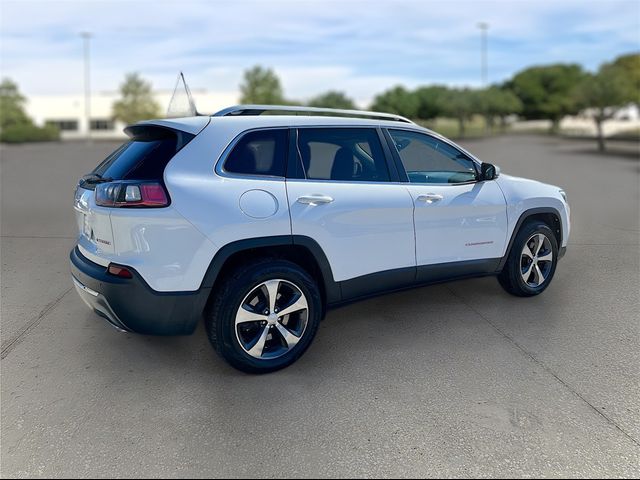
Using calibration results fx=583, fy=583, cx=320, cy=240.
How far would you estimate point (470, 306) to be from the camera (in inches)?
213

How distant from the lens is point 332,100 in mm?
66438

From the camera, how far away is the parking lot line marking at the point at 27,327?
14.4ft

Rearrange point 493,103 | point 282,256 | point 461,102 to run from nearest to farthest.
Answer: point 282,256 < point 461,102 < point 493,103

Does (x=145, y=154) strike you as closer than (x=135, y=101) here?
Yes

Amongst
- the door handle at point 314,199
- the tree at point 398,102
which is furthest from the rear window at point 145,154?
the tree at point 398,102

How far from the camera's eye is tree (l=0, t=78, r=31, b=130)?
67075mm

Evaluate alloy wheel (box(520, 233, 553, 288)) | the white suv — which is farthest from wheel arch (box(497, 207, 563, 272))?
the white suv

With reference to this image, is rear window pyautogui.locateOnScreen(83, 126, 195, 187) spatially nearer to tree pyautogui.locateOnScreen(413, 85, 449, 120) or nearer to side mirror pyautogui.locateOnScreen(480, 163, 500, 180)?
side mirror pyautogui.locateOnScreen(480, 163, 500, 180)

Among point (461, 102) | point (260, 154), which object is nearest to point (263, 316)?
point (260, 154)

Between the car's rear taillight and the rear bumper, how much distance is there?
42cm

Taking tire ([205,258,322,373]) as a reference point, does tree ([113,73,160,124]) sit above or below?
above

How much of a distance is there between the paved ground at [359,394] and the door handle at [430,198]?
1064mm

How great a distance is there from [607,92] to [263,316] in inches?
1146

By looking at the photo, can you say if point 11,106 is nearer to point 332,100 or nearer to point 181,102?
point 332,100
